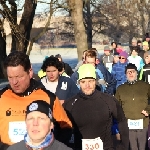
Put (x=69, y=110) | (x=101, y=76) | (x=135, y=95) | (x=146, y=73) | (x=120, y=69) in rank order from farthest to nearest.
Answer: (x=120, y=69)
(x=146, y=73)
(x=101, y=76)
(x=135, y=95)
(x=69, y=110)

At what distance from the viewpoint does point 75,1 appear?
19.1 metres

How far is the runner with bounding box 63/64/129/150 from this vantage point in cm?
508

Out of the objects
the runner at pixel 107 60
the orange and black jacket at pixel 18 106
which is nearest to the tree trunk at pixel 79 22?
the runner at pixel 107 60

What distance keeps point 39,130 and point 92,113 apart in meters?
2.19

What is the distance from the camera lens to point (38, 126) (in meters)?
2.97

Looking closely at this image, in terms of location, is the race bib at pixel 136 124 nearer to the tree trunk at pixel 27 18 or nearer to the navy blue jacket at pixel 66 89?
the navy blue jacket at pixel 66 89

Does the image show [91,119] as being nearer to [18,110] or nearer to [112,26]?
[18,110]

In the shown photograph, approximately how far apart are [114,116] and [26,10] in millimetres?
18977

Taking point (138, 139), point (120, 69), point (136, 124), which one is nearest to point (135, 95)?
point (136, 124)

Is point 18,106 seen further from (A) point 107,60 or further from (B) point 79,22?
(B) point 79,22

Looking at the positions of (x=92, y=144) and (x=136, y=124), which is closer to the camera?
(x=92, y=144)

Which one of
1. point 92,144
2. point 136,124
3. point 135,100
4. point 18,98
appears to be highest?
point 18,98

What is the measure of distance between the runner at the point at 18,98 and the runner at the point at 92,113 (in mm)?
1167

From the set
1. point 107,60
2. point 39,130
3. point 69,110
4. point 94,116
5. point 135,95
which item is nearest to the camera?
point 39,130
